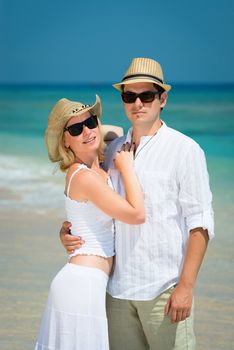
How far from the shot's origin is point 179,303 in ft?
8.48

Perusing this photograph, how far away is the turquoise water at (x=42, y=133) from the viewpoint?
27.6 ft

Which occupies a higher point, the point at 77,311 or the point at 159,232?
the point at 159,232

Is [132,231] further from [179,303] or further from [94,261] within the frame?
[179,303]

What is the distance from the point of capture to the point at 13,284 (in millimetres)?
4914

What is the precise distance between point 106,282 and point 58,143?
497 millimetres

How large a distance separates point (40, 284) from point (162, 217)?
97.2 inches

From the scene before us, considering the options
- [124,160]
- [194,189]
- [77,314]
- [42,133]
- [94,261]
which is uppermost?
[42,133]

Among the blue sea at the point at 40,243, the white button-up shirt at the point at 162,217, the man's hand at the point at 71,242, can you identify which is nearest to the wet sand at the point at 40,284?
the blue sea at the point at 40,243

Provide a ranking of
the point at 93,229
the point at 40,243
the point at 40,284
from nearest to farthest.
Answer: the point at 93,229 → the point at 40,284 → the point at 40,243

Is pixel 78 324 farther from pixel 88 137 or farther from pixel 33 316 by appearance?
pixel 33 316

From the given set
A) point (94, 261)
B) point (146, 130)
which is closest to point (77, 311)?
point (94, 261)

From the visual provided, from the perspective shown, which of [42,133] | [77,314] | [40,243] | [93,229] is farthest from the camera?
[42,133]

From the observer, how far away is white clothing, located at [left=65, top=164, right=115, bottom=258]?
2682 millimetres

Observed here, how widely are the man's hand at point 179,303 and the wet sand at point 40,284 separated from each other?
145 centimetres
